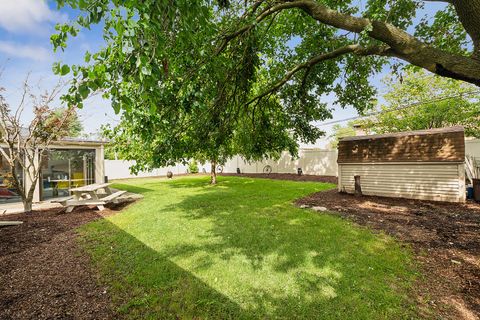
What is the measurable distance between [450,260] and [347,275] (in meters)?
2.00

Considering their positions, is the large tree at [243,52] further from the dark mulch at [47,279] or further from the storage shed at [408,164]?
the storage shed at [408,164]

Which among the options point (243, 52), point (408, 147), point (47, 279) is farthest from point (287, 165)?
point (47, 279)

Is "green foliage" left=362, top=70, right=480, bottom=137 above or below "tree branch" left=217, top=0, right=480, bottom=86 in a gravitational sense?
above

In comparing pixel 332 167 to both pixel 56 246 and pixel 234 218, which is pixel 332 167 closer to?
pixel 234 218

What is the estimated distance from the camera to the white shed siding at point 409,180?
8.55 m

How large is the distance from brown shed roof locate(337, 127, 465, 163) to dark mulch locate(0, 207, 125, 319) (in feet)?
34.7

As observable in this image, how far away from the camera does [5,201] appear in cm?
1056

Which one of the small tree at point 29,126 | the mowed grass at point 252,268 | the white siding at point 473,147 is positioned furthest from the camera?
the white siding at point 473,147

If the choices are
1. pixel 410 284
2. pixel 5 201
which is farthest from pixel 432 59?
pixel 5 201

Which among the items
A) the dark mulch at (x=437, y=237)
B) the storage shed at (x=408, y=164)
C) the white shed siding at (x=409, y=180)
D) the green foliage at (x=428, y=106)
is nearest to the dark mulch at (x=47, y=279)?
the dark mulch at (x=437, y=237)

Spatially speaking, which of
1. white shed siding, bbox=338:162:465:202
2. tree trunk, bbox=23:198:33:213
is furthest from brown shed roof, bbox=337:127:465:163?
tree trunk, bbox=23:198:33:213

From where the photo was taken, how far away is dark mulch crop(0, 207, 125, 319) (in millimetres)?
3018

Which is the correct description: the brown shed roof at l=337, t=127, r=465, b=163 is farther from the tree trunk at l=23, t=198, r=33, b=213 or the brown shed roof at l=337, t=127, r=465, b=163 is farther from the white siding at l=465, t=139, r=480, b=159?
the tree trunk at l=23, t=198, r=33, b=213

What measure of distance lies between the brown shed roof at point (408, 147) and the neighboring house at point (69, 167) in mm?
12871
